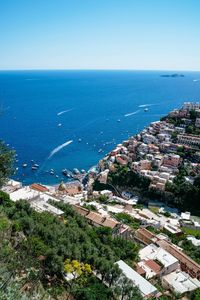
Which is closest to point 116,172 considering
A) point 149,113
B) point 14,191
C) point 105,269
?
point 14,191

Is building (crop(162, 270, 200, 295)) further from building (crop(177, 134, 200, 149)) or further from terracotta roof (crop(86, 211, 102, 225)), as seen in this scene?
building (crop(177, 134, 200, 149))

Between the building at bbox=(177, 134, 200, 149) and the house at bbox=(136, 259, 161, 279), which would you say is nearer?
the house at bbox=(136, 259, 161, 279)

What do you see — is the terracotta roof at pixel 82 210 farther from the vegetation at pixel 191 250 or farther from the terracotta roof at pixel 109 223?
the vegetation at pixel 191 250

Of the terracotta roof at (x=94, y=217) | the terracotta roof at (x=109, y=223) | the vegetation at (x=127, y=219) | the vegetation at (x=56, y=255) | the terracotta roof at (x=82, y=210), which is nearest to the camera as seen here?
the vegetation at (x=56, y=255)

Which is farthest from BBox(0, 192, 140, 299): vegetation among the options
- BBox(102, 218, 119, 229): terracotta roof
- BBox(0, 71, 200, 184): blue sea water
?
BBox(0, 71, 200, 184): blue sea water

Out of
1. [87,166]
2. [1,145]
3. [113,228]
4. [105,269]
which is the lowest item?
[87,166]

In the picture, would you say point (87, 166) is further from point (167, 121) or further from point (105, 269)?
point (105, 269)

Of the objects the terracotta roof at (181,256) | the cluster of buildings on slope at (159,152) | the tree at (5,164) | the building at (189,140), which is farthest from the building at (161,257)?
the building at (189,140)

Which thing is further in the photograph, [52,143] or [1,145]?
[52,143]
